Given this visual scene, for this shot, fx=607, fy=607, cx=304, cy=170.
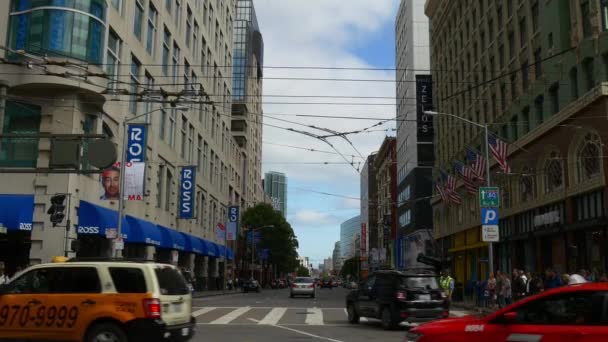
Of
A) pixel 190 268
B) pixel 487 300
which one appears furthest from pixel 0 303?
pixel 190 268

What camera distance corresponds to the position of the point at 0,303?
10.7 metres

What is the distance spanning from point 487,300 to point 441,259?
29.1 m

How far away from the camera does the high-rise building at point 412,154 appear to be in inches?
2785

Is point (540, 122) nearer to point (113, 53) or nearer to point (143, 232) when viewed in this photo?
point (143, 232)

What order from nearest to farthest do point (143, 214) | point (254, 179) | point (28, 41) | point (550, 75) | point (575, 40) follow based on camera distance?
point (28, 41)
point (575, 40)
point (550, 75)
point (143, 214)
point (254, 179)

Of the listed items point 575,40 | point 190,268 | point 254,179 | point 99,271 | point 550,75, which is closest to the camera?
point 99,271

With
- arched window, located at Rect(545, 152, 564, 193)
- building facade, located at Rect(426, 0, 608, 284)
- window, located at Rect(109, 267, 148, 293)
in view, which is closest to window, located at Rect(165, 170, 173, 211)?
building facade, located at Rect(426, 0, 608, 284)

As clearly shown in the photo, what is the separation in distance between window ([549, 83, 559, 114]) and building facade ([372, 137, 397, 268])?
53.9m

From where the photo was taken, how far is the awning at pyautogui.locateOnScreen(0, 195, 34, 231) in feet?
82.7

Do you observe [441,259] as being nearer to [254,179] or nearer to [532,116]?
[532,116]

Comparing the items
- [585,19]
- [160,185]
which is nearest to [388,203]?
[160,185]

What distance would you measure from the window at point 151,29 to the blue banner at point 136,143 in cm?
934

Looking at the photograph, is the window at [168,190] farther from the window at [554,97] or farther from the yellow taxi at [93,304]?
the yellow taxi at [93,304]

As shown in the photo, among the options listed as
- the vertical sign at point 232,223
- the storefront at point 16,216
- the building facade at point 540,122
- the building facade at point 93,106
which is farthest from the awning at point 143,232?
the vertical sign at point 232,223
